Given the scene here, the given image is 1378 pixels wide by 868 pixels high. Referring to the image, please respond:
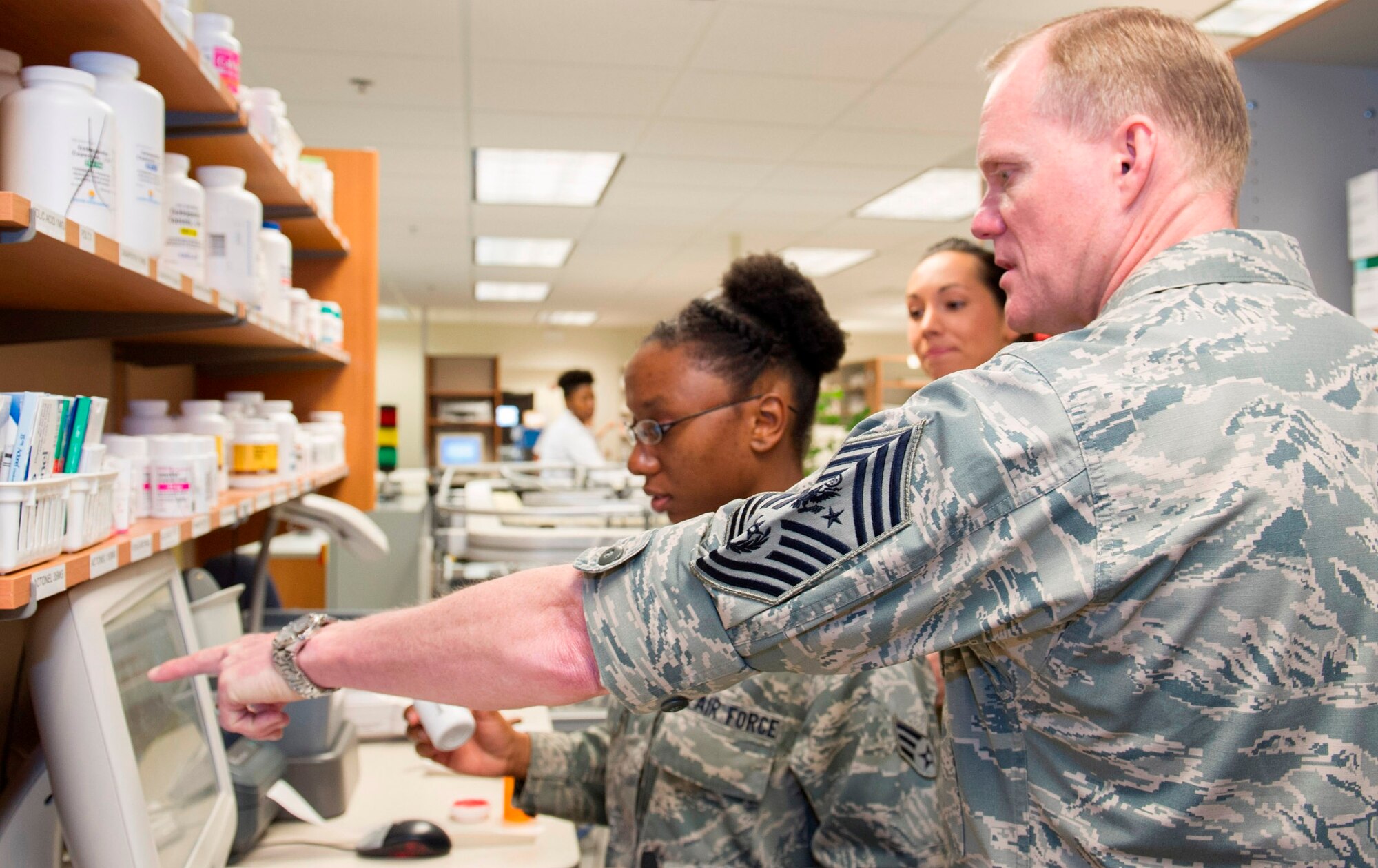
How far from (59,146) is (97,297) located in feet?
0.95

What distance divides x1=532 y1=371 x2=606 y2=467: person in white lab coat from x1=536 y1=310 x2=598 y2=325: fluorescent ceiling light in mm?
4935

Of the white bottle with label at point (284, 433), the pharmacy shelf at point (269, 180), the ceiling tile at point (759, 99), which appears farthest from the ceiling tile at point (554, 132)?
the white bottle with label at point (284, 433)

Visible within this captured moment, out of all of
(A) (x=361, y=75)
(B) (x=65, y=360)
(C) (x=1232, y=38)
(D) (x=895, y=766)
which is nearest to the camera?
(D) (x=895, y=766)

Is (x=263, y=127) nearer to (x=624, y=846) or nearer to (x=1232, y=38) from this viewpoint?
(x=624, y=846)

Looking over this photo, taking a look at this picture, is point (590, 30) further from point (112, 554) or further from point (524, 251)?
point (524, 251)

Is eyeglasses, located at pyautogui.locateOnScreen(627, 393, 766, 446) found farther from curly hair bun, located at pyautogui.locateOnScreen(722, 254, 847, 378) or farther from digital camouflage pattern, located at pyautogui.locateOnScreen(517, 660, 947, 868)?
digital camouflage pattern, located at pyautogui.locateOnScreen(517, 660, 947, 868)

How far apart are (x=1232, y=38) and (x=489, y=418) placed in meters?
10.4

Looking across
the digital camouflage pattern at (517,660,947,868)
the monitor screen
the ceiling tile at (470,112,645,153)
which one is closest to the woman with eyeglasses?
the digital camouflage pattern at (517,660,947,868)

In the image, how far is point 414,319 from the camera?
41.9 feet

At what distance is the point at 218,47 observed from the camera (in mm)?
1462

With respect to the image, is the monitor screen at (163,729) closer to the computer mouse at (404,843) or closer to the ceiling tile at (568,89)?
the computer mouse at (404,843)

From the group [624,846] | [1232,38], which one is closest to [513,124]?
[1232,38]

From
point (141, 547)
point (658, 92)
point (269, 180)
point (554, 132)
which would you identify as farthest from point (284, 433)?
point (554, 132)

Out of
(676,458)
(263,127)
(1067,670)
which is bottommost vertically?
(1067,670)
